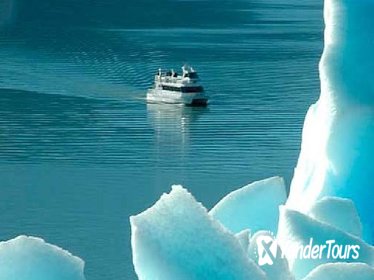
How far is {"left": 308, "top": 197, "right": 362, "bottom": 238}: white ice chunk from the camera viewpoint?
10.8 ft

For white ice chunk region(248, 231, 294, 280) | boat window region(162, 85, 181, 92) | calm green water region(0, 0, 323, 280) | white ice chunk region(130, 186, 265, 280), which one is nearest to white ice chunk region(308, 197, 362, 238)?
white ice chunk region(248, 231, 294, 280)

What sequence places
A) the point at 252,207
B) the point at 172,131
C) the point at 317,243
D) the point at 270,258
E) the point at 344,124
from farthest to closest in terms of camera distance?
Result: the point at 172,131 < the point at 344,124 < the point at 252,207 < the point at 317,243 < the point at 270,258

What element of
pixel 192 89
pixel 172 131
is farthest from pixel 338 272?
pixel 192 89

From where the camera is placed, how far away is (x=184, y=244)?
2.53m

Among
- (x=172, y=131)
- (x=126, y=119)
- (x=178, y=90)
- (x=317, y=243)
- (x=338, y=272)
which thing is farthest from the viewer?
(x=178, y=90)

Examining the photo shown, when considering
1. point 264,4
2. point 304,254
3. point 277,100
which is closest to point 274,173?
point 277,100

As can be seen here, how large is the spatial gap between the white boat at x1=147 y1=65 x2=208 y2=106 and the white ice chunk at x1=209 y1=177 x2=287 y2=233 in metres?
10.9

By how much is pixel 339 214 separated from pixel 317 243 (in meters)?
0.25

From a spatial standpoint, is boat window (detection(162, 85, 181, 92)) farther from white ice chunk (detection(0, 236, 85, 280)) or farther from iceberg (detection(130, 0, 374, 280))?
white ice chunk (detection(0, 236, 85, 280))

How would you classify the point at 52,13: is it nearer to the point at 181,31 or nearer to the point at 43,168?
the point at 181,31

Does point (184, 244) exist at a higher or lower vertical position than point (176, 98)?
higher

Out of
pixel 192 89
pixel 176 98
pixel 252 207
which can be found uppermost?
pixel 252 207

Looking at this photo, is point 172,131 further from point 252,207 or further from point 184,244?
point 184,244

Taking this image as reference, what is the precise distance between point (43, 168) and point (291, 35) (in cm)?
1234
